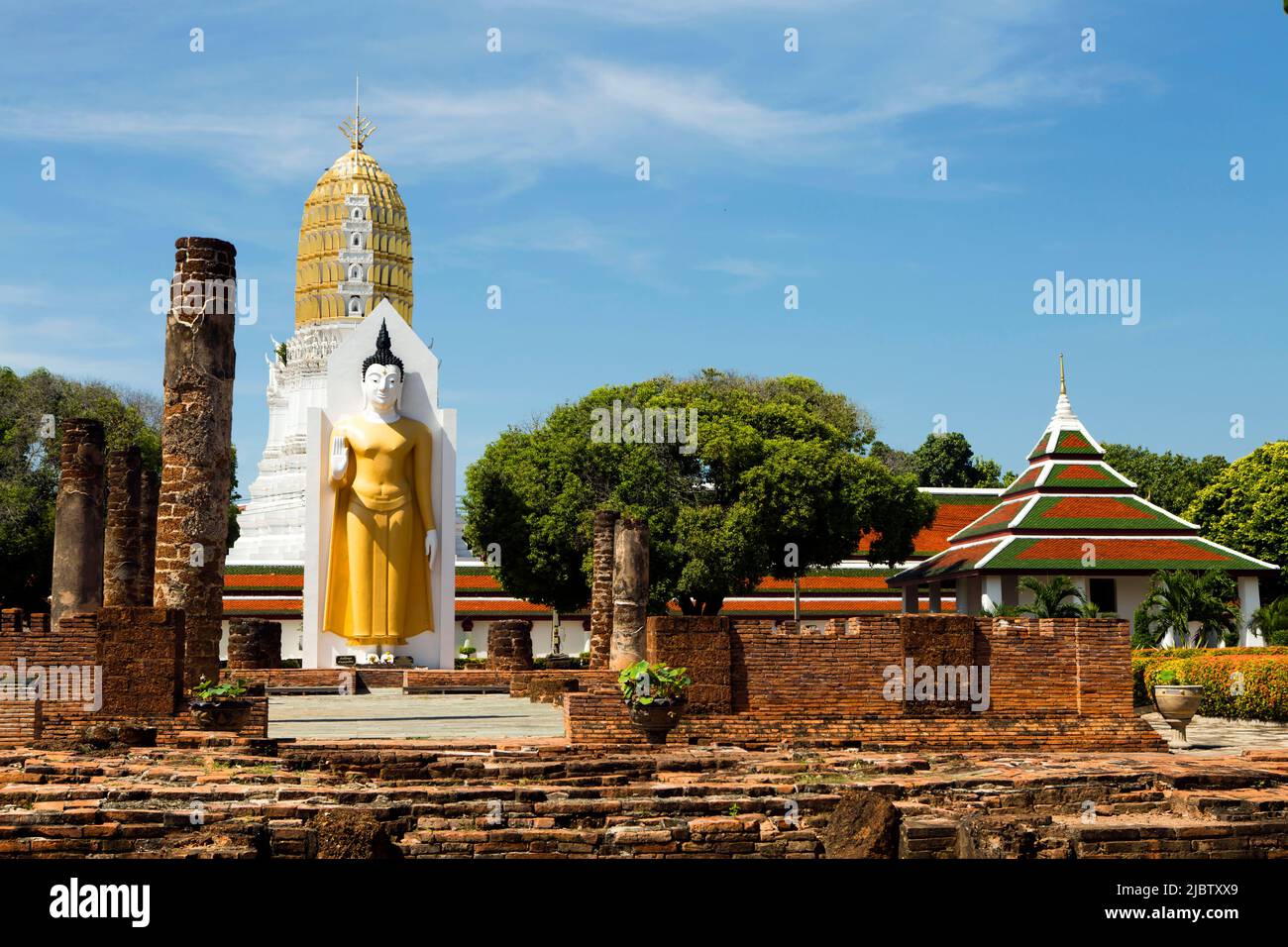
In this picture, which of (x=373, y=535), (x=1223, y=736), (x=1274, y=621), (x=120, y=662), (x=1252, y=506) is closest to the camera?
(x=120, y=662)

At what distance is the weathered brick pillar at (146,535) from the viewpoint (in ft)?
69.3

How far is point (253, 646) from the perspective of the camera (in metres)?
27.6

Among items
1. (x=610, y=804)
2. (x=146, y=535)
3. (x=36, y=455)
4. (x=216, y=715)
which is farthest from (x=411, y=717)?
(x=36, y=455)

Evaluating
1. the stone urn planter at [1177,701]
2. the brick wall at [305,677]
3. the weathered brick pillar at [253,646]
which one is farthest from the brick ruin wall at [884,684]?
the weathered brick pillar at [253,646]

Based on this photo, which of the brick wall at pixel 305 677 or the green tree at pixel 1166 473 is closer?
the brick wall at pixel 305 677

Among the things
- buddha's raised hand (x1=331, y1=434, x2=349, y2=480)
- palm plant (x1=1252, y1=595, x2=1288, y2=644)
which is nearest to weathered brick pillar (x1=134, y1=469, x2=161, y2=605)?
buddha's raised hand (x1=331, y1=434, x2=349, y2=480)

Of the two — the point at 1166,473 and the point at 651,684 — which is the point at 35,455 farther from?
the point at 1166,473

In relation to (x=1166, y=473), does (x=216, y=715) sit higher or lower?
lower

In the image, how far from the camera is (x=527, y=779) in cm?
1081

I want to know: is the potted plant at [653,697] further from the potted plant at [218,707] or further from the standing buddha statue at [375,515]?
the standing buddha statue at [375,515]

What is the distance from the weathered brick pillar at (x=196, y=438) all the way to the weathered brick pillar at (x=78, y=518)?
4.99 meters

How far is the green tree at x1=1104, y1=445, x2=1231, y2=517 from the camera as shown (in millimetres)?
48156

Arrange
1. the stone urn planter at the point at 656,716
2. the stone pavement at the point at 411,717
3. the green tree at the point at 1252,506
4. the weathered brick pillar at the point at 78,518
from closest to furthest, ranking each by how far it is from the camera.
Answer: the stone urn planter at the point at 656,716, the stone pavement at the point at 411,717, the weathered brick pillar at the point at 78,518, the green tree at the point at 1252,506

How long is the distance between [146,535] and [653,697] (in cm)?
1350
